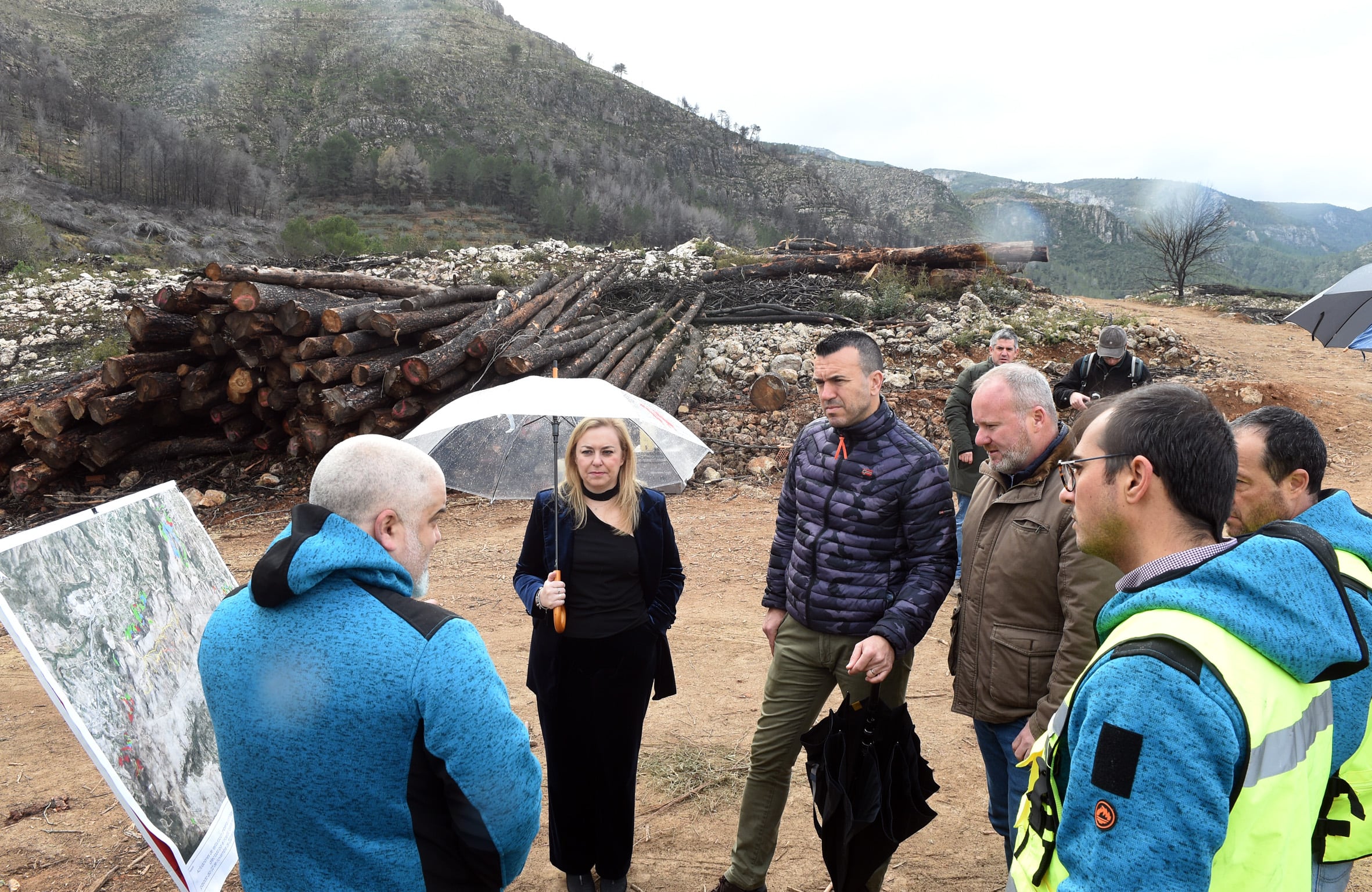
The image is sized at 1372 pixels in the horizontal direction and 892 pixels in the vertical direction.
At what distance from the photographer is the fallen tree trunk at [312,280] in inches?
363

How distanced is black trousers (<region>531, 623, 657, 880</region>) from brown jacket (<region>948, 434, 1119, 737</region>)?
4.00ft

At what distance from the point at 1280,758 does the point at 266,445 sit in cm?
1052

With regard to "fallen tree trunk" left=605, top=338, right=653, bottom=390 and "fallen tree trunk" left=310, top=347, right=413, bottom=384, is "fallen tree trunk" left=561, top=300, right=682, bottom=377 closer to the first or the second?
"fallen tree trunk" left=605, top=338, right=653, bottom=390

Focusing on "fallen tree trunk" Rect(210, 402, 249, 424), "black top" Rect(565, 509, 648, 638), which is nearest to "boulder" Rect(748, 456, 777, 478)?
"fallen tree trunk" Rect(210, 402, 249, 424)

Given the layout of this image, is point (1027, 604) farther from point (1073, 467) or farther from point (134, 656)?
point (134, 656)

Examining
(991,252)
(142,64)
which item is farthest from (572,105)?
(991,252)

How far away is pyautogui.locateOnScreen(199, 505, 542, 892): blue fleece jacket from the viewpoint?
1548 millimetres

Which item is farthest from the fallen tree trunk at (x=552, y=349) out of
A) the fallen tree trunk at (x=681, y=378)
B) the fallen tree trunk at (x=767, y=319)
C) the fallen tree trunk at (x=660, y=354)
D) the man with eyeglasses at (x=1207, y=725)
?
the man with eyeglasses at (x=1207, y=725)

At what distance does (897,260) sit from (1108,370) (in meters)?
11.2

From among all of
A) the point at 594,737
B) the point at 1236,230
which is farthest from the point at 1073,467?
the point at 1236,230

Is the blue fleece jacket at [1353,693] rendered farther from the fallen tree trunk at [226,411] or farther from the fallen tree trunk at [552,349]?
the fallen tree trunk at [226,411]

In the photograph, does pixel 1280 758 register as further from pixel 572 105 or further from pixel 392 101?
pixel 572 105

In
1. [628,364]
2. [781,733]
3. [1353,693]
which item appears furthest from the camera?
[628,364]

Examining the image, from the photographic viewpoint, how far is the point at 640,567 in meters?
3.13
